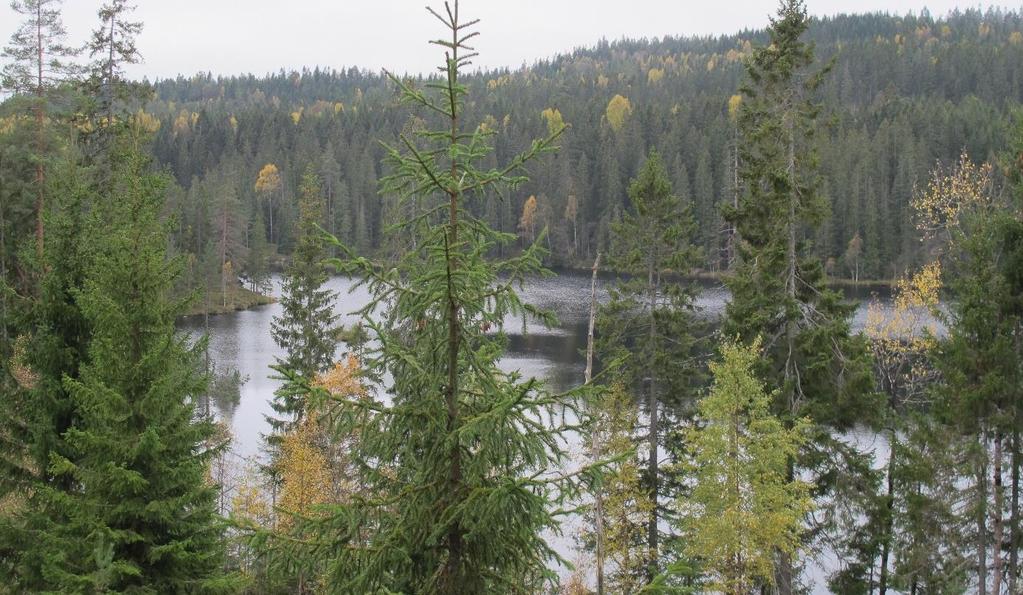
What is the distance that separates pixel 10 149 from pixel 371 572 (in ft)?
70.2

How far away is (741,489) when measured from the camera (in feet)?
57.4

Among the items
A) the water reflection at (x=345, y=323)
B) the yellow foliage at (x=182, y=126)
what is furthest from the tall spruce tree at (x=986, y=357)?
the yellow foliage at (x=182, y=126)

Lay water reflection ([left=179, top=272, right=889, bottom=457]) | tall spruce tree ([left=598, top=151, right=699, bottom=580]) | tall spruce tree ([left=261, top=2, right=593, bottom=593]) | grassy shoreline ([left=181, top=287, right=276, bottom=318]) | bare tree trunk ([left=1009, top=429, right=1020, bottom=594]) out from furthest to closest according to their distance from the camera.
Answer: grassy shoreline ([left=181, top=287, right=276, bottom=318]), water reflection ([left=179, top=272, right=889, bottom=457]), tall spruce tree ([left=598, top=151, right=699, bottom=580]), bare tree trunk ([left=1009, top=429, right=1020, bottom=594]), tall spruce tree ([left=261, top=2, right=593, bottom=593])

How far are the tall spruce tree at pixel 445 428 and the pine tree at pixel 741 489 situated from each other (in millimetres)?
10094

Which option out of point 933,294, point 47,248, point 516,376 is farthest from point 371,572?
point 933,294

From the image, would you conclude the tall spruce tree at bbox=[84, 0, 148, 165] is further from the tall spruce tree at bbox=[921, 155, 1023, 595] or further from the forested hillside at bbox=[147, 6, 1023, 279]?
the forested hillside at bbox=[147, 6, 1023, 279]

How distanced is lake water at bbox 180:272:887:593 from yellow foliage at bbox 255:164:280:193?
49.9 metres

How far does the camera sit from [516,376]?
7.80 m

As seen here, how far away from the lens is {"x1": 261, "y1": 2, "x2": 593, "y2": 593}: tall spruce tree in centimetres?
661

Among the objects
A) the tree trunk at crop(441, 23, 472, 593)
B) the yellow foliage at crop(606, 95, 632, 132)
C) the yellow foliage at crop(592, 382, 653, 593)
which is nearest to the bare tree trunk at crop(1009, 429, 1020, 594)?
the yellow foliage at crop(592, 382, 653, 593)

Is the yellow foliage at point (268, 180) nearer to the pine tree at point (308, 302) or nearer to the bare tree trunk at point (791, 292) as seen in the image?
the pine tree at point (308, 302)

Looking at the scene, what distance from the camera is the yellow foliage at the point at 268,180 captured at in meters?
118

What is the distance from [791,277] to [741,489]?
5.16 metres

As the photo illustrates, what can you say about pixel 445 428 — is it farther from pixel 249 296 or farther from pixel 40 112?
pixel 249 296
